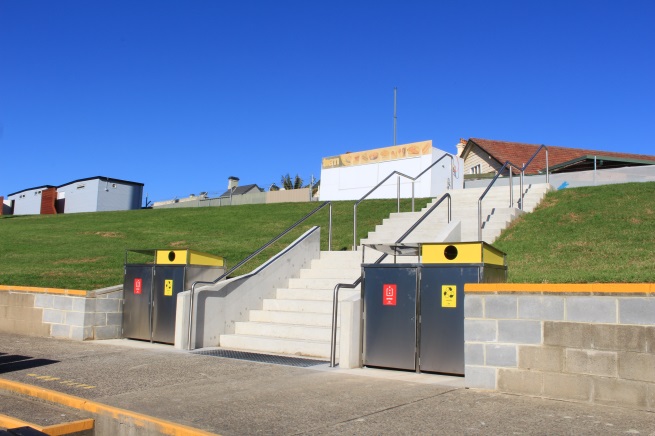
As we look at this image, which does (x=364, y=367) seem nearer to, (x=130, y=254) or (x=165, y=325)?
(x=165, y=325)

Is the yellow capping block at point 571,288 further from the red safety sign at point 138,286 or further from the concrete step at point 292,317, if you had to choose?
the red safety sign at point 138,286

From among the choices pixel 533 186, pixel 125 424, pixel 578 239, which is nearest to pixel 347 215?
pixel 533 186

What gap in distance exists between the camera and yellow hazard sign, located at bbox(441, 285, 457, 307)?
7512 millimetres

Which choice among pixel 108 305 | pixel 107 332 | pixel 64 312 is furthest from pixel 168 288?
pixel 64 312

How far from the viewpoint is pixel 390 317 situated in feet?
26.1

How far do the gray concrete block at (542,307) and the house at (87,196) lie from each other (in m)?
43.3

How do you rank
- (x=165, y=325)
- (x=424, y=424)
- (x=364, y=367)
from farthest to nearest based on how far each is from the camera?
(x=165, y=325), (x=364, y=367), (x=424, y=424)

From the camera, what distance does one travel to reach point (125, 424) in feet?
18.2

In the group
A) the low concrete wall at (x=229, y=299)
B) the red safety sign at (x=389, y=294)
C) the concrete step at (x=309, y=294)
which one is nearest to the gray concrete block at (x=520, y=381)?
the red safety sign at (x=389, y=294)

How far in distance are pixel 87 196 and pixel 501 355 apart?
44.7 m

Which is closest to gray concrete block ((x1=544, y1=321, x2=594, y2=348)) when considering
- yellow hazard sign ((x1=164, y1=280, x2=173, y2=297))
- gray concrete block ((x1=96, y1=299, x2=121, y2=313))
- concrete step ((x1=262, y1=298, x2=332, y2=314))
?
concrete step ((x1=262, y1=298, x2=332, y2=314))

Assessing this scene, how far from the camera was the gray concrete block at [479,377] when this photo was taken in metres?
6.64

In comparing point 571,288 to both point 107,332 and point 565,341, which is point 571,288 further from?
point 107,332

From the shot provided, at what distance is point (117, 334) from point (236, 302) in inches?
103
